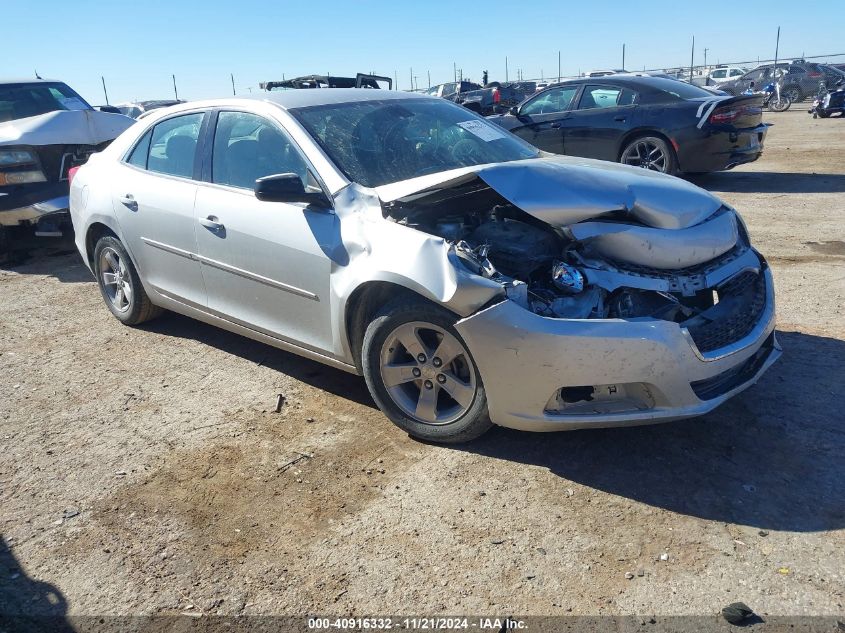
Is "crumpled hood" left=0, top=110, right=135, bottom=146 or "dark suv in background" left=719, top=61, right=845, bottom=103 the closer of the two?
"crumpled hood" left=0, top=110, right=135, bottom=146

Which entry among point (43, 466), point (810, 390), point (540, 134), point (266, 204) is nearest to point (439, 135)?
point (266, 204)

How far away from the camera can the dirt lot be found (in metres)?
2.64

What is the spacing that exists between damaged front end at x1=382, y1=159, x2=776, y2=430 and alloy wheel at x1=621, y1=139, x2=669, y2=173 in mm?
6281

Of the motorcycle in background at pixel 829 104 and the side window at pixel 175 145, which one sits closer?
the side window at pixel 175 145

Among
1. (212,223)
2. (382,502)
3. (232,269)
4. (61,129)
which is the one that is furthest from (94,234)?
(382,502)

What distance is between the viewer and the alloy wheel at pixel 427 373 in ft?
11.2

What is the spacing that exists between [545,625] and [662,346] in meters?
1.26

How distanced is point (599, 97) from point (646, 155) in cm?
120

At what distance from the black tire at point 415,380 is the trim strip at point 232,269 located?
0.46 metres

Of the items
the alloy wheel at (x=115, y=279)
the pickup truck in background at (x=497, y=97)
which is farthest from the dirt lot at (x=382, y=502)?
the pickup truck in background at (x=497, y=97)

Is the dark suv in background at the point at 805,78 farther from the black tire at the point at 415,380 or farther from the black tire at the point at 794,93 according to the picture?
the black tire at the point at 415,380

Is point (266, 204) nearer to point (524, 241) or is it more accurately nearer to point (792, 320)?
point (524, 241)

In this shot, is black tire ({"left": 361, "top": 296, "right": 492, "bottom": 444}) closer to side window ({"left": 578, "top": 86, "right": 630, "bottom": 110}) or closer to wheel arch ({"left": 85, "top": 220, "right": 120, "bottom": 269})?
wheel arch ({"left": 85, "top": 220, "right": 120, "bottom": 269})

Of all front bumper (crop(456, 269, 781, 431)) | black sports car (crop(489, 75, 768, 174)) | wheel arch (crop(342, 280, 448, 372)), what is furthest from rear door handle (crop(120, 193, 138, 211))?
black sports car (crop(489, 75, 768, 174))
